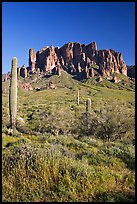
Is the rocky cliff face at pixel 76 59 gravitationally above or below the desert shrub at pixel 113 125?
above

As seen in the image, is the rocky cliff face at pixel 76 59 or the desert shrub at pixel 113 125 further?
the rocky cliff face at pixel 76 59

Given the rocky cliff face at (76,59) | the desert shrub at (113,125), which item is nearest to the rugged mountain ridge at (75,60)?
the rocky cliff face at (76,59)

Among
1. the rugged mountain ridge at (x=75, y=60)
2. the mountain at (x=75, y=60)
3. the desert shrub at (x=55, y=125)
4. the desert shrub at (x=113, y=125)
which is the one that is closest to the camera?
the desert shrub at (x=113, y=125)

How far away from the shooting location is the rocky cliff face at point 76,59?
132 metres

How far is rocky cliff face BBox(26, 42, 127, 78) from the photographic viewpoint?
13250 centimetres

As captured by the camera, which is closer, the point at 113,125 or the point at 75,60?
the point at 113,125

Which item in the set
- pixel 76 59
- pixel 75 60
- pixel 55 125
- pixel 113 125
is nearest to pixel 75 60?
pixel 75 60

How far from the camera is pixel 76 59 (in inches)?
5655

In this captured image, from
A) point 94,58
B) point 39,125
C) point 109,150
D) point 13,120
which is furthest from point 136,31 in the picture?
point 94,58

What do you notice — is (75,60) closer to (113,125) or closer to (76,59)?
(76,59)

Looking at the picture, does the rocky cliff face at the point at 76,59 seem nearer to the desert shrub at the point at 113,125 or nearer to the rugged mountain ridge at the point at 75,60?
the rugged mountain ridge at the point at 75,60

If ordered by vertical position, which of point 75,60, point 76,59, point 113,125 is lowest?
point 113,125

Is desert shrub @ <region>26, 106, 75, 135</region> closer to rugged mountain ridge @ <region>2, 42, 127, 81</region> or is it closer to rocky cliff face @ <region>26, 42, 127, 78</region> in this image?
rugged mountain ridge @ <region>2, 42, 127, 81</region>

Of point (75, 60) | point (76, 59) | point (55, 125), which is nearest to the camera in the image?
point (55, 125)
